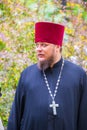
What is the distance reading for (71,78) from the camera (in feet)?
14.6

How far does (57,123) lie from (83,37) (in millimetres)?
3616

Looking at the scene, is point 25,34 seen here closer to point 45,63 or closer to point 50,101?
point 45,63

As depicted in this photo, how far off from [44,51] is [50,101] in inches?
19.1

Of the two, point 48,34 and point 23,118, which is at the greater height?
point 48,34

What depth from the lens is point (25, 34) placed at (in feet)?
23.7

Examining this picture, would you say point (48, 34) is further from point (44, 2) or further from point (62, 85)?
point (44, 2)

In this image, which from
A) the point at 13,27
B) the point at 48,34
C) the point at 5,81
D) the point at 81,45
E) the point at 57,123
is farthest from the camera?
the point at 13,27

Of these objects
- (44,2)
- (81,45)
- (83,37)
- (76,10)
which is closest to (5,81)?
(81,45)

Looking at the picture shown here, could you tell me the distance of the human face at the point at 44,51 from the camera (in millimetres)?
4352

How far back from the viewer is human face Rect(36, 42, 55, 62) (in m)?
4.35

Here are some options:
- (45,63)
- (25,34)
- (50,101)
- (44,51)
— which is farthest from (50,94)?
(25,34)

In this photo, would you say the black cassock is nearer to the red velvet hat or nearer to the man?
the man

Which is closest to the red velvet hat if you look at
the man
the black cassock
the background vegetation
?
the man

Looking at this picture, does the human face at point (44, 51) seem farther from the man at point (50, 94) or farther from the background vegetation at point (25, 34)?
the background vegetation at point (25, 34)
